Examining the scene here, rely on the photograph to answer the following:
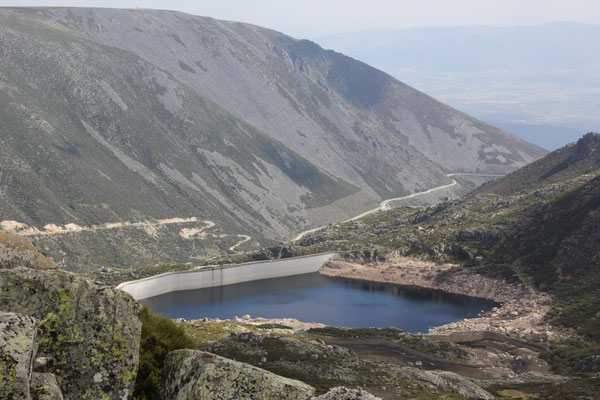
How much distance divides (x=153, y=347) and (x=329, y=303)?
4803 inches

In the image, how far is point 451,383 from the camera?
6228 cm

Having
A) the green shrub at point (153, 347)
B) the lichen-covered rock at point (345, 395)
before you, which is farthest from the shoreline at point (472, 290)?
the lichen-covered rock at point (345, 395)

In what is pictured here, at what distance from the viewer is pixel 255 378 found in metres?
18.1

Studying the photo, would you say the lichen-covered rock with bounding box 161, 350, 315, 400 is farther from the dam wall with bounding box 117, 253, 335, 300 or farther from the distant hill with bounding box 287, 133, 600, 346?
the dam wall with bounding box 117, 253, 335, 300

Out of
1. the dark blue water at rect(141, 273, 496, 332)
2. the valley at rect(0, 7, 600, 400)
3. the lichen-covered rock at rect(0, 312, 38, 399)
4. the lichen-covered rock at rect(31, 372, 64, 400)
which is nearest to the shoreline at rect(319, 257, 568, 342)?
the valley at rect(0, 7, 600, 400)

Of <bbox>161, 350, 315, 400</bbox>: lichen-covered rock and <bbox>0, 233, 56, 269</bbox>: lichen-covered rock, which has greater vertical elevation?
<bbox>0, 233, 56, 269</bbox>: lichen-covered rock

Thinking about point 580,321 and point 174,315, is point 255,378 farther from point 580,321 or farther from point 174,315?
point 174,315

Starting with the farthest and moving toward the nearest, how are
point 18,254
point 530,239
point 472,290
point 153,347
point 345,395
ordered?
1. point 530,239
2. point 472,290
3. point 18,254
4. point 153,347
5. point 345,395

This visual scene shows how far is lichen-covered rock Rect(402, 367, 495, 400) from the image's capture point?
6016 centimetres

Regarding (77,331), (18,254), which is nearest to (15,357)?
(77,331)

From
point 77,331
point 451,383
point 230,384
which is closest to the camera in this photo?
point 230,384

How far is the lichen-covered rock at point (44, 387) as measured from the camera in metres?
16.0

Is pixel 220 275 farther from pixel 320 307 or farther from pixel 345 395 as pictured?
pixel 345 395

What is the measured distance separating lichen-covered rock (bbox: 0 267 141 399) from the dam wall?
4794 inches
